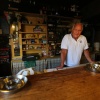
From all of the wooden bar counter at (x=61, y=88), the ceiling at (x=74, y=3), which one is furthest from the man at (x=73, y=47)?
the ceiling at (x=74, y=3)

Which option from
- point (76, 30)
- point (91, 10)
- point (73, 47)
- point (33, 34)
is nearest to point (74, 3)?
point (91, 10)

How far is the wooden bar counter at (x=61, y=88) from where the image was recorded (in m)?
0.92

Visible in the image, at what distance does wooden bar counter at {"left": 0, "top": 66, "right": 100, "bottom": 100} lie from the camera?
916 millimetres

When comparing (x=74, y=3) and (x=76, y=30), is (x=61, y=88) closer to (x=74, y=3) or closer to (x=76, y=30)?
(x=76, y=30)

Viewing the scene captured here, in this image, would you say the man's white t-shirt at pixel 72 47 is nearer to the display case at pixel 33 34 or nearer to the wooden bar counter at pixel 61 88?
the wooden bar counter at pixel 61 88

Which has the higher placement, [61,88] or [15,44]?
[15,44]

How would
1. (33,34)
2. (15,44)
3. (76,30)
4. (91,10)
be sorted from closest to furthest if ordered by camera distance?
1. (76,30)
2. (15,44)
3. (33,34)
4. (91,10)

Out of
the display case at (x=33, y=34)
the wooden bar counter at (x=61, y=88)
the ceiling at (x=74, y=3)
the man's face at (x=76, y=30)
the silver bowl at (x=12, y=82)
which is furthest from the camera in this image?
the display case at (x=33, y=34)

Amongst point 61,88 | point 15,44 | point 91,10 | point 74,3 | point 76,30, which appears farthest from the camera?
point 74,3

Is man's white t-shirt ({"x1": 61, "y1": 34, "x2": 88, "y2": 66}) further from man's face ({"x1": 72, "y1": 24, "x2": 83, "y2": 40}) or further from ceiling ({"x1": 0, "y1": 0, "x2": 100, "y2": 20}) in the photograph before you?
ceiling ({"x1": 0, "y1": 0, "x2": 100, "y2": 20})

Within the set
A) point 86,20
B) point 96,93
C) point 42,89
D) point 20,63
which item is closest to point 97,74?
point 96,93

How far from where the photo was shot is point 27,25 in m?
3.46

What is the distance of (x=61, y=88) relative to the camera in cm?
104

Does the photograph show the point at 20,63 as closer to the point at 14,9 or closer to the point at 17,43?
the point at 17,43
